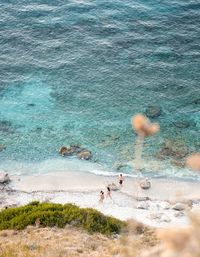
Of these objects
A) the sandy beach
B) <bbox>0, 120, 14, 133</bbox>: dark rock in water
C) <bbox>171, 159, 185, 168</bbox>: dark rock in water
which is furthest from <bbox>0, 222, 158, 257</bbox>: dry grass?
<bbox>0, 120, 14, 133</bbox>: dark rock in water

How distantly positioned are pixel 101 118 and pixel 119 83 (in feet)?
21.5

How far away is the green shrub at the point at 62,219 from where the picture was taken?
96.0ft

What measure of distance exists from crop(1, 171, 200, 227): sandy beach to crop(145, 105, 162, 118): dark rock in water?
9.80 metres

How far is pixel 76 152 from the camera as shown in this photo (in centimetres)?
4612

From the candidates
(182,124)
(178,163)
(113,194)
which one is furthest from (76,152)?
(182,124)

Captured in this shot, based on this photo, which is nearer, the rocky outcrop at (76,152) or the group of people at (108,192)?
the group of people at (108,192)

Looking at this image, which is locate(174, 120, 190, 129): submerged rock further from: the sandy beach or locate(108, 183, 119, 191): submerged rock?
locate(108, 183, 119, 191): submerged rock

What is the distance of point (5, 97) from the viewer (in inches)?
2153

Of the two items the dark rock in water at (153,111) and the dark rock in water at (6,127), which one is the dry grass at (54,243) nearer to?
the dark rock in water at (6,127)

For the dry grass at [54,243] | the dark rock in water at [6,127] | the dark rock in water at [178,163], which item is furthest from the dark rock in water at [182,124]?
the dry grass at [54,243]

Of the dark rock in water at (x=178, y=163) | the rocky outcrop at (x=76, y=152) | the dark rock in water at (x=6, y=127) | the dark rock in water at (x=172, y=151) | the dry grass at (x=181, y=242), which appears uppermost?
the dry grass at (x=181, y=242)

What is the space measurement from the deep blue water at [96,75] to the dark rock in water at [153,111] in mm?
775

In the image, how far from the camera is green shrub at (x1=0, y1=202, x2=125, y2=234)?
96.0 ft

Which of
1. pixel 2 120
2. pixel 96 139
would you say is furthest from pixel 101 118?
pixel 2 120
